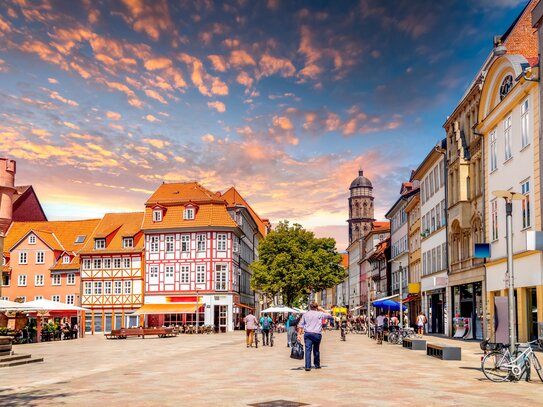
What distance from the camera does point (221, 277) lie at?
7712 centimetres

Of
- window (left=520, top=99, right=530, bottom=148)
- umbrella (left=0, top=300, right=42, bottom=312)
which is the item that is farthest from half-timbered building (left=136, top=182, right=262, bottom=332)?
window (left=520, top=99, right=530, bottom=148)

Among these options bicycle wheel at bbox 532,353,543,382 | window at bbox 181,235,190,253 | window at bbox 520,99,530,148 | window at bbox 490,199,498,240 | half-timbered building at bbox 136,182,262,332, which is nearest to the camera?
bicycle wheel at bbox 532,353,543,382

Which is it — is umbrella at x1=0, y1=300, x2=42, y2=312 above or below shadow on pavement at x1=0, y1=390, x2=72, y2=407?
above

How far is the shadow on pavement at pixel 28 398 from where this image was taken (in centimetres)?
1330

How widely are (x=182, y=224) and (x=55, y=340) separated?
1008 inches

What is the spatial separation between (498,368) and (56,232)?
75724 mm

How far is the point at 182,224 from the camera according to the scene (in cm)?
7888

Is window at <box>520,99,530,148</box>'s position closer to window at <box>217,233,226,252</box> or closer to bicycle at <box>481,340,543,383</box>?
bicycle at <box>481,340,543,383</box>

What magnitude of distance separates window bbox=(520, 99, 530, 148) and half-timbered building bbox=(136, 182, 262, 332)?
46386mm

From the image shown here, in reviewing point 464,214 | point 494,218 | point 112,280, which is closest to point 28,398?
point 494,218

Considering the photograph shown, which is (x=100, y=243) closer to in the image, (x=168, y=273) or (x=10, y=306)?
(x=168, y=273)

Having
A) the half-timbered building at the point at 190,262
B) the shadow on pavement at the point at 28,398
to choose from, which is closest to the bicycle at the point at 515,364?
the shadow on pavement at the point at 28,398

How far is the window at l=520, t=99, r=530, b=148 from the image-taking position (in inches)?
1315

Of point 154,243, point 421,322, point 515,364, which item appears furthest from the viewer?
point 154,243
